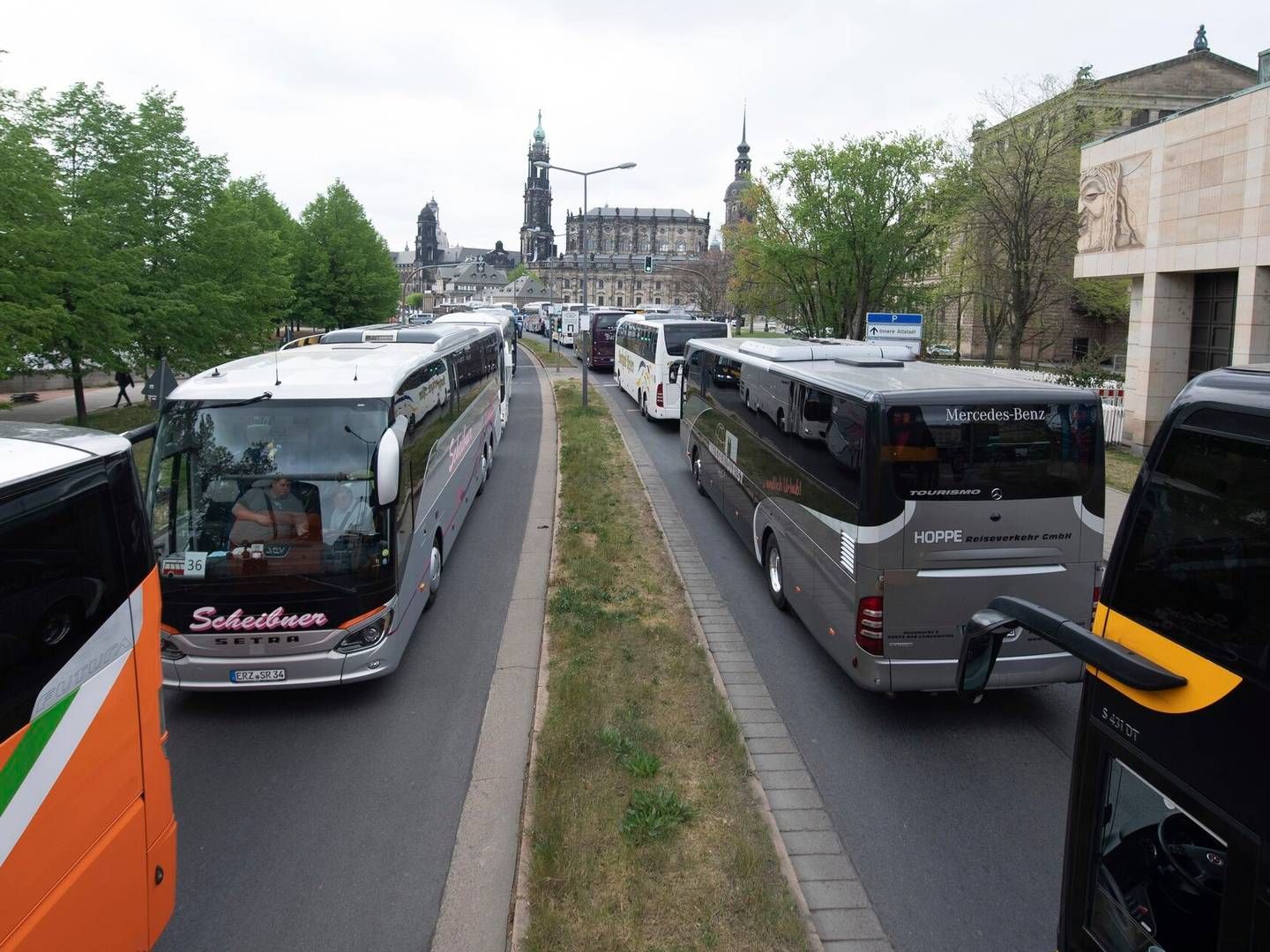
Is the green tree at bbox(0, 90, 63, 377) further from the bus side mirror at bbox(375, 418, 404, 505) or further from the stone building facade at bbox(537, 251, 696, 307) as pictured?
the stone building facade at bbox(537, 251, 696, 307)

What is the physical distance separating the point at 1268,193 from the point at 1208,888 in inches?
787

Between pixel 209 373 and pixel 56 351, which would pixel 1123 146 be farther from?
pixel 56 351

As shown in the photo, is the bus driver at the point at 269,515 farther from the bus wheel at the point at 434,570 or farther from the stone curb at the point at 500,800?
the bus wheel at the point at 434,570

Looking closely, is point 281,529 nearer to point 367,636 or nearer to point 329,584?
point 329,584

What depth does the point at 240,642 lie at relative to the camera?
283 inches

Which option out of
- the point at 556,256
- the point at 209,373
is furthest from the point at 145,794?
the point at 556,256

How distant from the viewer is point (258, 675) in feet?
23.7

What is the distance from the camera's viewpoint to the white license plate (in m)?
7.23

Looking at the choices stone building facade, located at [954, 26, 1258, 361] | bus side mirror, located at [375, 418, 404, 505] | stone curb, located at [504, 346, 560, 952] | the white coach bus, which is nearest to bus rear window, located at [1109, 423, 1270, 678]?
stone curb, located at [504, 346, 560, 952]

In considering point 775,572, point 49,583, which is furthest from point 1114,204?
point 49,583

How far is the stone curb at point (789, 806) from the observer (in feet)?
15.9

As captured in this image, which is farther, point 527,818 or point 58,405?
point 58,405

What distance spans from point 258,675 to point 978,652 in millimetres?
5662

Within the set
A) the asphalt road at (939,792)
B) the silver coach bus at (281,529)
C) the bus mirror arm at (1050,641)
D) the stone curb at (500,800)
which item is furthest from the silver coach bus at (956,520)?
the silver coach bus at (281,529)
